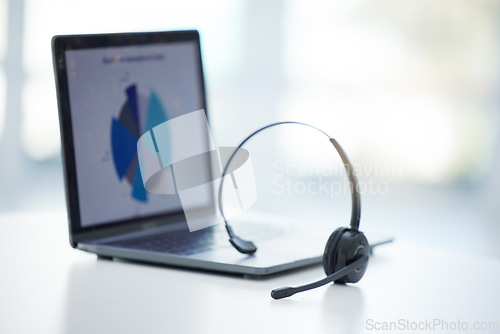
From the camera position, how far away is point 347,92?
13.9 feet

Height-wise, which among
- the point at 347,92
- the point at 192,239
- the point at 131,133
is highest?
the point at 131,133

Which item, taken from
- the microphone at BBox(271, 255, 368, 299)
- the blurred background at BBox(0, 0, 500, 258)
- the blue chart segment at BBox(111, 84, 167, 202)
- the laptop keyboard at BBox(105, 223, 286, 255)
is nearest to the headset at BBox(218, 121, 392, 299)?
the microphone at BBox(271, 255, 368, 299)

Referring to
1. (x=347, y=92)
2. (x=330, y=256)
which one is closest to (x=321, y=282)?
(x=330, y=256)

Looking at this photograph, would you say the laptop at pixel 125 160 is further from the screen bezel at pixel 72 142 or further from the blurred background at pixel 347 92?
the blurred background at pixel 347 92

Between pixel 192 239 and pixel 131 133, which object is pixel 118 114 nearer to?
pixel 131 133

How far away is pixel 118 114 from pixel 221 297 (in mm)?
415

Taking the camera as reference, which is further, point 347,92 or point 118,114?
point 347,92

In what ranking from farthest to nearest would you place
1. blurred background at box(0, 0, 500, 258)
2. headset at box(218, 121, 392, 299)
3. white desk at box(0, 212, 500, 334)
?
blurred background at box(0, 0, 500, 258) < headset at box(218, 121, 392, 299) < white desk at box(0, 212, 500, 334)

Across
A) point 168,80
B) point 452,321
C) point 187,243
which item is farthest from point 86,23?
point 452,321

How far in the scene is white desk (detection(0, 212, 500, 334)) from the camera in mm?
658

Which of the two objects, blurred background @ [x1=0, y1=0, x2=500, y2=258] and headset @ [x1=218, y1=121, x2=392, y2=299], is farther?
blurred background @ [x1=0, y1=0, x2=500, y2=258]

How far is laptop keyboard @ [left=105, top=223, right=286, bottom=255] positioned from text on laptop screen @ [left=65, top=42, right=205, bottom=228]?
8 centimetres

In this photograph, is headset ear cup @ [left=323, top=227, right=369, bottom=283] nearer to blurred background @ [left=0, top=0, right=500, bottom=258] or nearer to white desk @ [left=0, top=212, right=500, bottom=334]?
white desk @ [left=0, top=212, right=500, bottom=334]

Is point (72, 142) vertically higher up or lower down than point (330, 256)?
higher up
